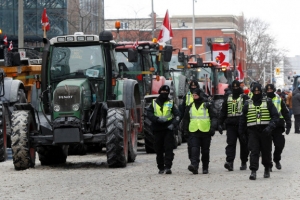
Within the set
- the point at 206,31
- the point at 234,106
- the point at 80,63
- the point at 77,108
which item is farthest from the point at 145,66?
the point at 206,31

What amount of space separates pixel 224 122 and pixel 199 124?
3.74ft

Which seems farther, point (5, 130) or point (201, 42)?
point (201, 42)

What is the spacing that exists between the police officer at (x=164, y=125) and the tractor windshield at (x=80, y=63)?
2209mm

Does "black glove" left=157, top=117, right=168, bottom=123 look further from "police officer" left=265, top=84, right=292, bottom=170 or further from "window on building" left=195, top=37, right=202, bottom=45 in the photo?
"window on building" left=195, top=37, right=202, bottom=45

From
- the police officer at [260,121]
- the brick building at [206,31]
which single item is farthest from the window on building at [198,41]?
the police officer at [260,121]

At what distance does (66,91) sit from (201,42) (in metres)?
109

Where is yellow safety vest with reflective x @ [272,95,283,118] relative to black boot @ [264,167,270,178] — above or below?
above

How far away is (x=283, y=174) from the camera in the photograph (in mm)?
17156

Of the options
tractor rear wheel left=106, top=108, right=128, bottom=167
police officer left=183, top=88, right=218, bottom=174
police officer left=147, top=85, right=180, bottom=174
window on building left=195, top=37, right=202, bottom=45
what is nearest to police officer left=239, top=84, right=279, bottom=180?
police officer left=183, top=88, right=218, bottom=174

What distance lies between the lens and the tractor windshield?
19.5 metres

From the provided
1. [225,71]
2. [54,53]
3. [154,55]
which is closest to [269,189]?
[54,53]

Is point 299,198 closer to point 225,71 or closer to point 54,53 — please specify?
point 54,53

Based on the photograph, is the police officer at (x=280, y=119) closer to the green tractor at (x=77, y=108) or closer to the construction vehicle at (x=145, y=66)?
the green tractor at (x=77, y=108)

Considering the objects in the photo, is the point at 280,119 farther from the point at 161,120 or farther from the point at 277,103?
the point at 161,120
